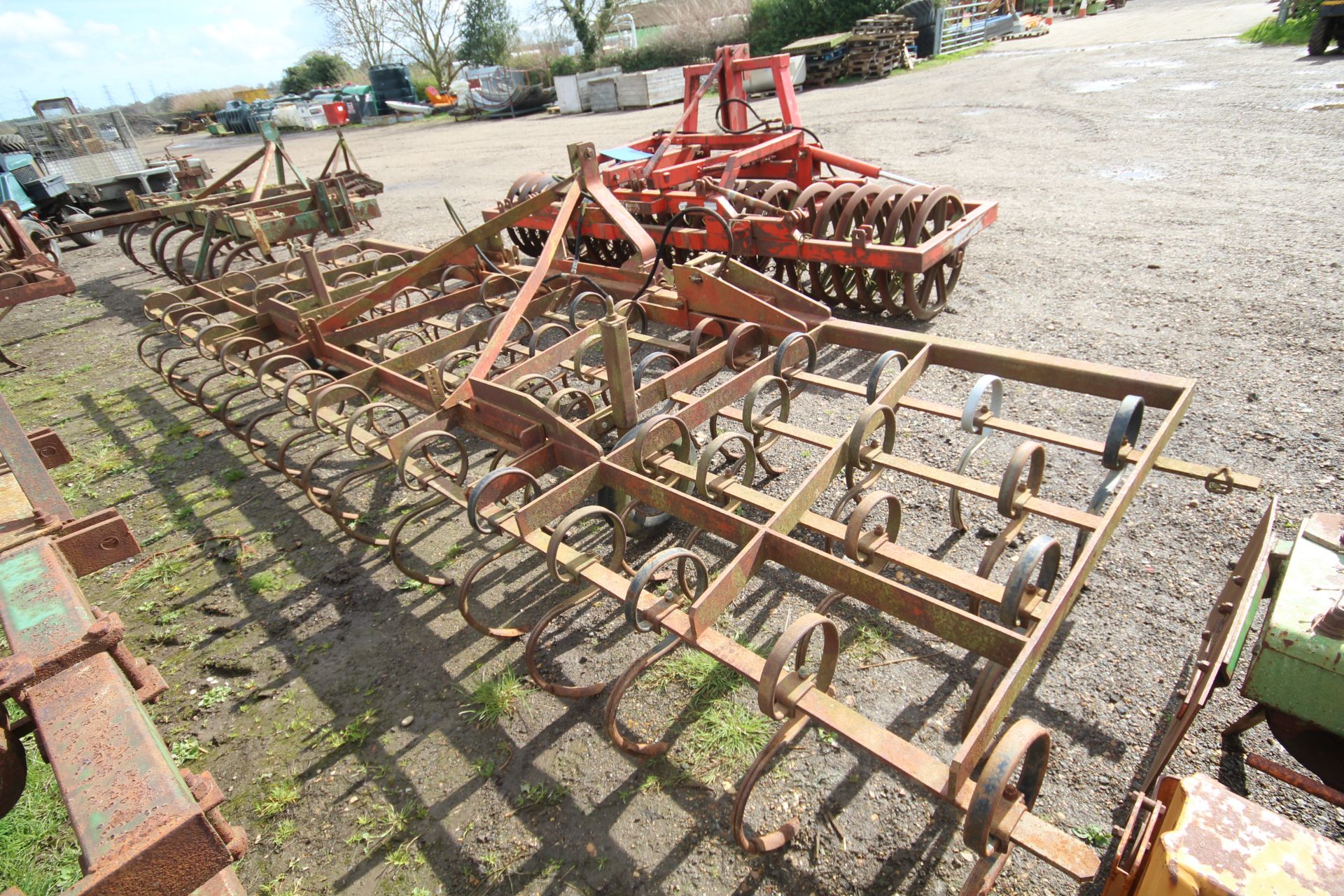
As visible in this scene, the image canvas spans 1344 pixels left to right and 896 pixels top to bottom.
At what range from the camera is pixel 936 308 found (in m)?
5.57

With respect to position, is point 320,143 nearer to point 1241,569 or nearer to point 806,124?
point 806,124

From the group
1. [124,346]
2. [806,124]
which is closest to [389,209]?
[124,346]

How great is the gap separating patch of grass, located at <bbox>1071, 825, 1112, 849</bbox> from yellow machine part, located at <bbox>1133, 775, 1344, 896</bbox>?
119cm

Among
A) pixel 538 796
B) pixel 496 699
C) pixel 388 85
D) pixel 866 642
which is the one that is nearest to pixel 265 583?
pixel 496 699

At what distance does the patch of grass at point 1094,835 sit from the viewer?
2148 mm

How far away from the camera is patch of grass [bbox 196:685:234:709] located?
304cm

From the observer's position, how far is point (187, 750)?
2826 millimetres

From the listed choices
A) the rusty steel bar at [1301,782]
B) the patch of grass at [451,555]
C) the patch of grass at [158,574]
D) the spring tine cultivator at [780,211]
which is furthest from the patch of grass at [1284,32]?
the patch of grass at [158,574]

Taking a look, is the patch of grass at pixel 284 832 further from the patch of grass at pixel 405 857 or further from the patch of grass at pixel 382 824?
the patch of grass at pixel 405 857

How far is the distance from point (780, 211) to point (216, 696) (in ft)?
15.0

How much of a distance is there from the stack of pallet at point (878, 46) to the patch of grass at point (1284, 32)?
27.3 ft

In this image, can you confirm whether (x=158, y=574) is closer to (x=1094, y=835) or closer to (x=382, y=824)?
(x=382, y=824)

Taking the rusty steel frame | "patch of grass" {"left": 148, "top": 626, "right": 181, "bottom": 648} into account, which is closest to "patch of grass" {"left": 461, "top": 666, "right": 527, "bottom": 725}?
"patch of grass" {"left": 148, "top": 626, "right": 181, "bottom": 648}

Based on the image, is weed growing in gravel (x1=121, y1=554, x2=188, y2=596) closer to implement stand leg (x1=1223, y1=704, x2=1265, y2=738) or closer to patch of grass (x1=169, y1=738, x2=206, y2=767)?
patch of grass (x1=169, y1=738, x2=206, y2=767)
